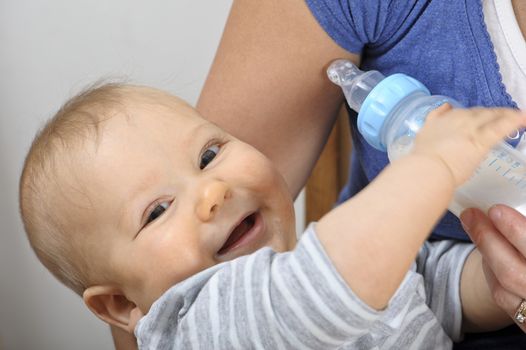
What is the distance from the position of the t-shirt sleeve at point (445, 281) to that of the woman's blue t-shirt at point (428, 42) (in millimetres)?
48

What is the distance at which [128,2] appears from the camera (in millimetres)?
1646

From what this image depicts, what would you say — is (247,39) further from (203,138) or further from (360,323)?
(360,323)

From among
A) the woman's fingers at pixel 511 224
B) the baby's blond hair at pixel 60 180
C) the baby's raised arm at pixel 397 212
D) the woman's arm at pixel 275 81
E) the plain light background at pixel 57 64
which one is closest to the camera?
the baby's raised arm at pixel 397 212

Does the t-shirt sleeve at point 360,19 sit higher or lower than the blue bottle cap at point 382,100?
higher

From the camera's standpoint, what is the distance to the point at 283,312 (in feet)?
2.35

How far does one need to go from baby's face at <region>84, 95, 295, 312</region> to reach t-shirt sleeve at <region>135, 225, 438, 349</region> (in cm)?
5

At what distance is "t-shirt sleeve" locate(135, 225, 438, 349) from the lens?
2.26 feet

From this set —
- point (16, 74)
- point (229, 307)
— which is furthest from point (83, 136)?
point (16, 74)

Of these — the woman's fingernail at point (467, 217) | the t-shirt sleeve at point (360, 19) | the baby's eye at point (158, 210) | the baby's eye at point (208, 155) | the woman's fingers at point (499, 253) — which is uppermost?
the t-shirt sleeve at point (360, 19)

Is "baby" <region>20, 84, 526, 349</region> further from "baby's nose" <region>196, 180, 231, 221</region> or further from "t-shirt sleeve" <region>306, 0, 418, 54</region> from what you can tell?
"t-shirt sleeve" <region>306, 0, 418, 54</region>

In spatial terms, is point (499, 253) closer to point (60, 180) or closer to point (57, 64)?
point (60, 180)

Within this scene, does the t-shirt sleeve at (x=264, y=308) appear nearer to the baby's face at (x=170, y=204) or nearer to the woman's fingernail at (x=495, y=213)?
the baby's face at (x=170, y=204)

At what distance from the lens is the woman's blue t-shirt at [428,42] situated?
3.15ft

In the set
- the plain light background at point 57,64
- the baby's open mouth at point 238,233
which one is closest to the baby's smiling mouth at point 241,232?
the baby's open mouth at point 238,233
